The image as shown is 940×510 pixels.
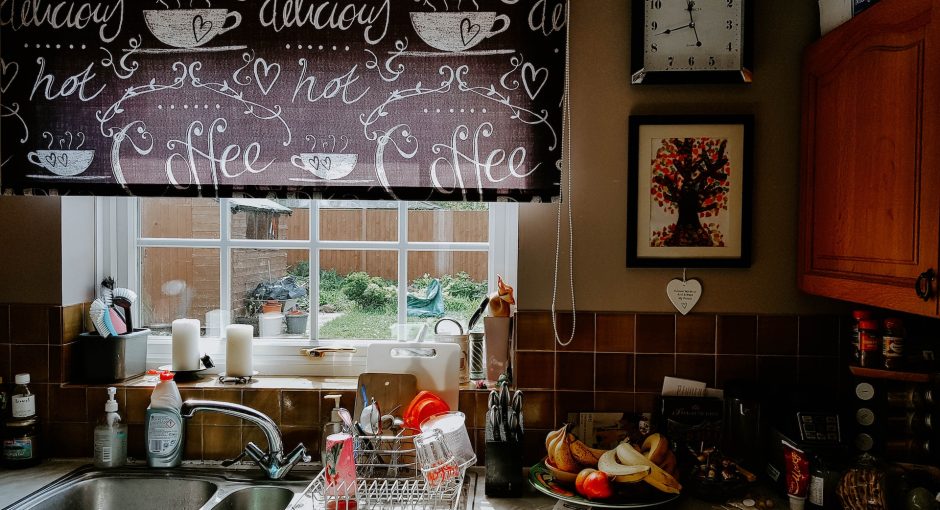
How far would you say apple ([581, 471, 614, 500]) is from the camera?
5.22ft

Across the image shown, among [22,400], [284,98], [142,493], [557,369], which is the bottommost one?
[142,493]

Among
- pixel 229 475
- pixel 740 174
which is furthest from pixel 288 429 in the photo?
pixel 740 174

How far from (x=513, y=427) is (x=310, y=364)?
0.79m

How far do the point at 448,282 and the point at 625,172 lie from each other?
2.19 feet

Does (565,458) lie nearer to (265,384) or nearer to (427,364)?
(427,364)

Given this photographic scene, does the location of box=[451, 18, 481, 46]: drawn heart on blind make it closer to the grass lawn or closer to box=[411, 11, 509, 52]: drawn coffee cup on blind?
box=[411, 11, 509, 52]: drawn coffee cup on blind

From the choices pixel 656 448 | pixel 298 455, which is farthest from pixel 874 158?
pixel 298 455

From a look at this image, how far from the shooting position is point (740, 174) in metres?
1.86

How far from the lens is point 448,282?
2170 millimetres

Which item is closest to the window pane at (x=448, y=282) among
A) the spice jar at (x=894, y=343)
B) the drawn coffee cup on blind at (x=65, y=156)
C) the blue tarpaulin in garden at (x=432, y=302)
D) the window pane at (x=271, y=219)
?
the blue tarpaulin in garden at (x=432, y=302)

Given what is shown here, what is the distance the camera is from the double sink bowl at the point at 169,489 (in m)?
1.79

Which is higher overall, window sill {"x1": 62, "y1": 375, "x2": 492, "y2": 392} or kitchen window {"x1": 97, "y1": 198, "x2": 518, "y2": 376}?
kitchen window {"x1": 97, "y1": 198, "x2": 518, "y2": 376}

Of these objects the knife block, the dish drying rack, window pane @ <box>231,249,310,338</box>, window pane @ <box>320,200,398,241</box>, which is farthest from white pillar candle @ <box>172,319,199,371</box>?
the knife block

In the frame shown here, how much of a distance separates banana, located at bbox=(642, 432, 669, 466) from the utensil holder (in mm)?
1552
